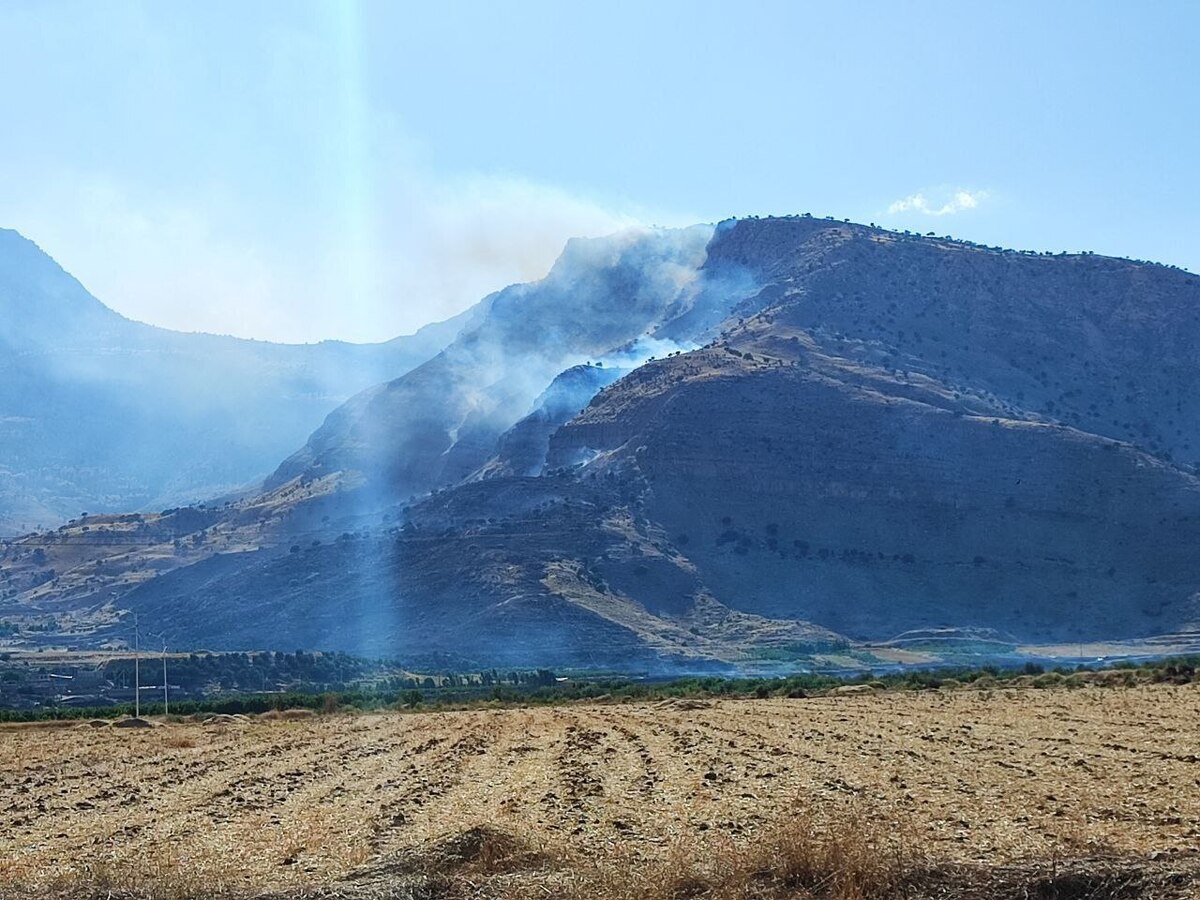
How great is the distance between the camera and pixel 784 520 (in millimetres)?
137375

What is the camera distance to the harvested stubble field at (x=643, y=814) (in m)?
15.6

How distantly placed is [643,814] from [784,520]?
118556mm

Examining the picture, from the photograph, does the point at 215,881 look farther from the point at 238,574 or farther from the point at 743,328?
the point at 743,328

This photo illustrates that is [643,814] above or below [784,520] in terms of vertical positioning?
below

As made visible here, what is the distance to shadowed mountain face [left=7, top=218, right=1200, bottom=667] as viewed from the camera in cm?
12044

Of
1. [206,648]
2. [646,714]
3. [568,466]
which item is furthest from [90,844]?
[568,466]

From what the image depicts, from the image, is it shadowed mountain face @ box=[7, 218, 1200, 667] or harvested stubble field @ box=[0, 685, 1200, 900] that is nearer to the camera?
harvested stubble field @ box=[0, 685, 1200, 900]

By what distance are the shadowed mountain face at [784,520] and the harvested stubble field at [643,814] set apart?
74.1 m

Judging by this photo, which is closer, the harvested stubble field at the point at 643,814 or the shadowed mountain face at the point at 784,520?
the harvested stubble field at the point at 643,814

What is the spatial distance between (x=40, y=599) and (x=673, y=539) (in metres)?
74.8

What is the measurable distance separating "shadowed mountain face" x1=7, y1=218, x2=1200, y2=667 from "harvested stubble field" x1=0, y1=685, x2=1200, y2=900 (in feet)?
243

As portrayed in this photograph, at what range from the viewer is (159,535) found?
181 meters

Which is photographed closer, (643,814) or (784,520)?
(643,814)

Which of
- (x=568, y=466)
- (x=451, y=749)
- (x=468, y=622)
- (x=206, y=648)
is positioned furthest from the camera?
(x=568, y=466)
